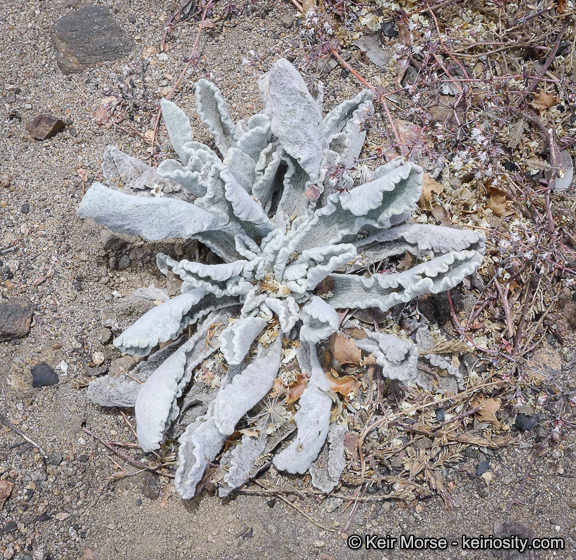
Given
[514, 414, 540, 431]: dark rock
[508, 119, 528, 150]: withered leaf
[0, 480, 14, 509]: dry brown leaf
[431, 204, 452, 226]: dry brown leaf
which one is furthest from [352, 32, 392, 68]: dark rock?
[0, 480, 14, 509]: dry brown leaf

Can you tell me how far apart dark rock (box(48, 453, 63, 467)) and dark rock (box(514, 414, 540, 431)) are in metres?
1.76

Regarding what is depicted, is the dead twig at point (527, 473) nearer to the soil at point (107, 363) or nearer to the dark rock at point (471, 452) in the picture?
the soil at point (107, 363)

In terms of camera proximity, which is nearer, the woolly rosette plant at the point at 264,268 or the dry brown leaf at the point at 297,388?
the woolly rosette plant at the point at 264,268

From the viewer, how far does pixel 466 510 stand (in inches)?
73.7

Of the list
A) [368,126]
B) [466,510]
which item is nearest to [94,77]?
[368,126]

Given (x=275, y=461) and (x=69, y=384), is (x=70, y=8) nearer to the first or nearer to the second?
(x=69, y=384)

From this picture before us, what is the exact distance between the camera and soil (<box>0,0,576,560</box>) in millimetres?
1844

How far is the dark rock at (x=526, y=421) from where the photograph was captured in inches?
76.7

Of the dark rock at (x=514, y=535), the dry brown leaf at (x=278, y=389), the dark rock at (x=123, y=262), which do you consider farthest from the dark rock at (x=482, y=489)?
the dark rock at (x=123, y=262)

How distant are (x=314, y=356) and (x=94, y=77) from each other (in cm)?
170

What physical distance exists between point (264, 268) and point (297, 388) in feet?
1.56

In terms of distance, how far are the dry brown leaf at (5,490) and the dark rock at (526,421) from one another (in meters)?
1.92

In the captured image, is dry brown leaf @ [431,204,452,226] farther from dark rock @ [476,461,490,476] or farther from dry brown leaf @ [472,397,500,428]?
dark rock @ [476,461,490,476]

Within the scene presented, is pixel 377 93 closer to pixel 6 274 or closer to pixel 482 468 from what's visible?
pixel 482 468
